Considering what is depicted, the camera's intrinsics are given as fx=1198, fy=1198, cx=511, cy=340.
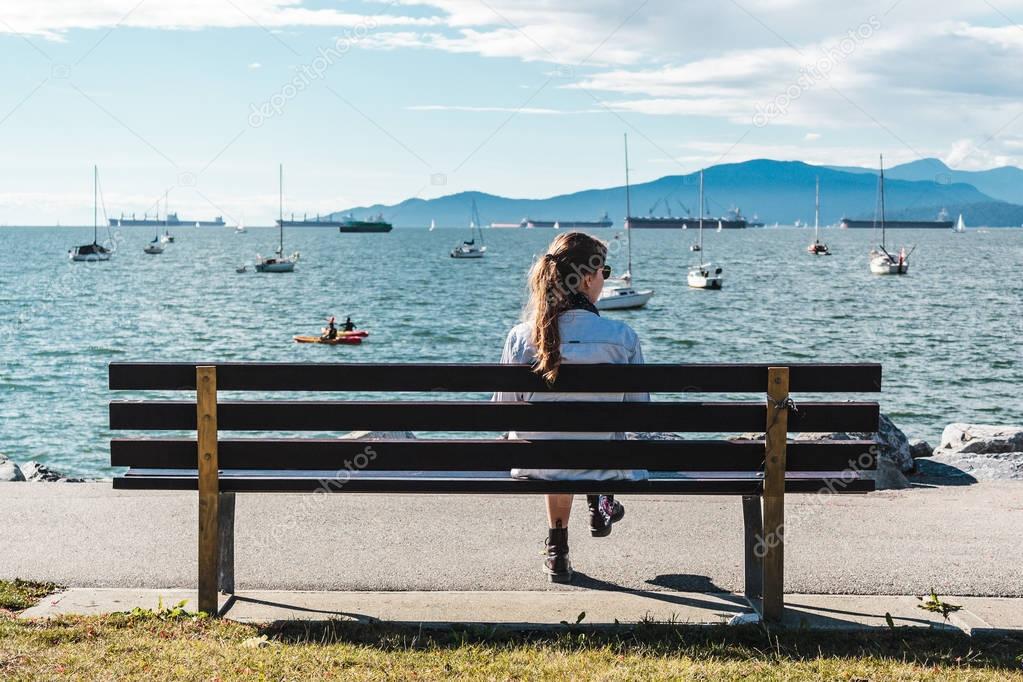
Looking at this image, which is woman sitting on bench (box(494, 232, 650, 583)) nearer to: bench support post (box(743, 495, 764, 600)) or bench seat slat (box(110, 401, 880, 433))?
bench seat slat (box(110, 401, 880, 433))

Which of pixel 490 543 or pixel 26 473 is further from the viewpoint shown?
pixel 26 473

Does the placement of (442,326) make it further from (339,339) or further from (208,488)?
(208,488)

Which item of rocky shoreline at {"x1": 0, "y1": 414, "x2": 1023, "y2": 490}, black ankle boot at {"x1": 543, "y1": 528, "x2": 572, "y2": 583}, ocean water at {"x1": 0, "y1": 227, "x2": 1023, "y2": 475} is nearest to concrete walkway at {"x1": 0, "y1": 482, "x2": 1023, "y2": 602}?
black ankle boot at {"x1": 543, "y1": 528, "x2": 572, "y2": 583}

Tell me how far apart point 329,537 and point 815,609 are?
2627 millimetres

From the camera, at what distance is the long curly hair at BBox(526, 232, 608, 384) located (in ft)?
16.6

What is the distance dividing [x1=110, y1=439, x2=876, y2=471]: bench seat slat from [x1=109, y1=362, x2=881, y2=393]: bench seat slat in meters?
0.25

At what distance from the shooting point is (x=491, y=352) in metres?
41.6

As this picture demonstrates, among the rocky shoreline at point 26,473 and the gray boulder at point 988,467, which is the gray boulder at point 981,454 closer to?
the gray boulder at point 988,467

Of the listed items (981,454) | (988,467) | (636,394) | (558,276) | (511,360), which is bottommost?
(981,454)

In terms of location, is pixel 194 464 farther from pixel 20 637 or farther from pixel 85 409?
pixel 85 409

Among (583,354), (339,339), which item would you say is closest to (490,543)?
(583,354)

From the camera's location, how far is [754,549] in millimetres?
5270

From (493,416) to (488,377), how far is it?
0.18m

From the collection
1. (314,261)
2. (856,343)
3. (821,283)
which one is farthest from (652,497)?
(314,261)
